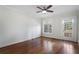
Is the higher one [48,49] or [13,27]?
[13,27]

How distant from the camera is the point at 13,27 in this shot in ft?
11.3

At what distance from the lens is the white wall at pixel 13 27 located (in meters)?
2.95

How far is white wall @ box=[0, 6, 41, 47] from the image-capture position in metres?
2.95

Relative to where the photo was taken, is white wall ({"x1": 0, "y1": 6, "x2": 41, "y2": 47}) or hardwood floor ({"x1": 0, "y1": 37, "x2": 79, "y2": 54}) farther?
white wall ({"x1": 0, "y1": 6, "x2": 41, "y2": 47})

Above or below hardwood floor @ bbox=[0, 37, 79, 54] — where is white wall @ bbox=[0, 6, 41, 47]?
above

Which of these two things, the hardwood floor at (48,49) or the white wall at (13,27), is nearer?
the hardwood floor at (48,49)

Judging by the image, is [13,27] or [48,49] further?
[13,27]

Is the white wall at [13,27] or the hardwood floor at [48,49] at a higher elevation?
the white wall at [13,27]
